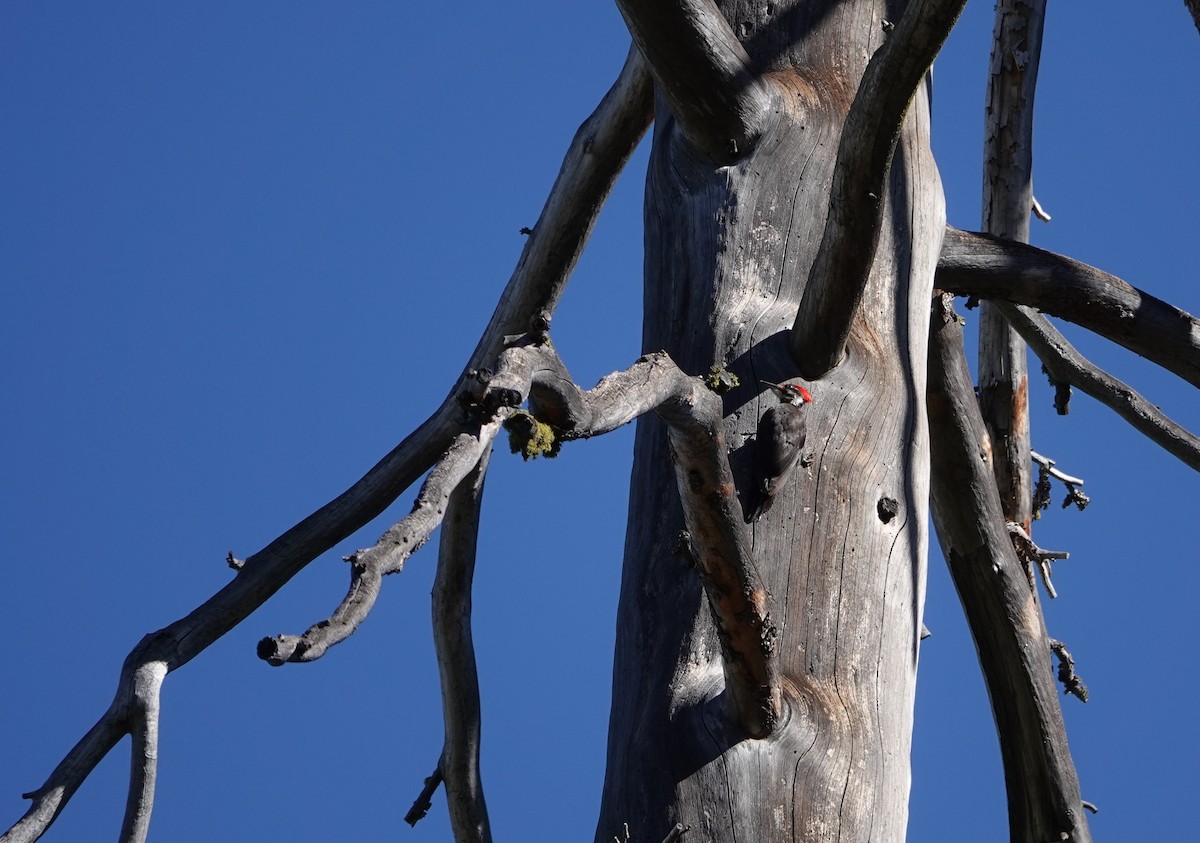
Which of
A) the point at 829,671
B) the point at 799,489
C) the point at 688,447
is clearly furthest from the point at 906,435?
the point at 688,447

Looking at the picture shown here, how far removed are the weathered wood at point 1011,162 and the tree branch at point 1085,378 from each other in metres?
0.23

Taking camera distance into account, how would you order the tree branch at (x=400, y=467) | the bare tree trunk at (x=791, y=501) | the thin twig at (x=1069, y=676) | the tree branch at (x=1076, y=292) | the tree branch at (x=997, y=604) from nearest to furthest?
the bare tree trunk at (x=791, y=501) → the tree branch at (x=400, y=467) → the tree branch at (x=1076, y=292) → the tree branch at (x=997, y=604) → the thin twig at (x=1069, y=676)

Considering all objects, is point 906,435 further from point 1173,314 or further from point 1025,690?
point 1025,690

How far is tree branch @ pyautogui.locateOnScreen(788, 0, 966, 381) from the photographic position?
1782mm

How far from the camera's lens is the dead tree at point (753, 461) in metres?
1.80

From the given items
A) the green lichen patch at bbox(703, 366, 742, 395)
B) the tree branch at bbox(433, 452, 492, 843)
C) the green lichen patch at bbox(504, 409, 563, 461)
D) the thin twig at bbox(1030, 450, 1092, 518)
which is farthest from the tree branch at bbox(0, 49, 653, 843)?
the thin twig at bbox(1030, 450, 1092, 518)

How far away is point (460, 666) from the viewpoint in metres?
3.15

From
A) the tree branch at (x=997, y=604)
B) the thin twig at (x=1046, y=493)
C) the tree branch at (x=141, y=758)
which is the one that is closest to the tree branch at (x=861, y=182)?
the tree branch at (x=997, y=604)

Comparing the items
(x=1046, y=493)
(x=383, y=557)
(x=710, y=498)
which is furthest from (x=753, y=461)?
(x=1046, y=493)

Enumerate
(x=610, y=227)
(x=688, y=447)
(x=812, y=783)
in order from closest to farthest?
(x=688, y=447) < (x=812, y=783) < (x=610, y=227)

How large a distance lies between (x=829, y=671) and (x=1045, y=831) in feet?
4.26

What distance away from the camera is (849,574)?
2.10 meters

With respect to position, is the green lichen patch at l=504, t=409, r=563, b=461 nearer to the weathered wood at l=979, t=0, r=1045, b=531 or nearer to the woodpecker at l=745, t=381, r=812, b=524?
the woodpecker at l=745, t=381, r=812, b=524

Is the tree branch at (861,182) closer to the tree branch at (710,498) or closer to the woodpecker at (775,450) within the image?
the woodpecker at (775,450)
